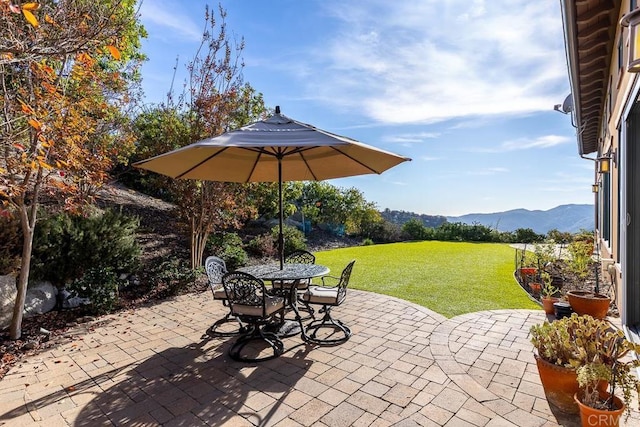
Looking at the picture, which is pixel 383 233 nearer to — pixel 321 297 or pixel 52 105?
pixel 321 297

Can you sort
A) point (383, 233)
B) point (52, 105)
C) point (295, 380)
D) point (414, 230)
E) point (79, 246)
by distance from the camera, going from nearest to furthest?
point (295, 380)
point (52, 105)
point (79, 246)
point (383, 233)
point (414, 230)

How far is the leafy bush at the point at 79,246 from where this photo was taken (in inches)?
198

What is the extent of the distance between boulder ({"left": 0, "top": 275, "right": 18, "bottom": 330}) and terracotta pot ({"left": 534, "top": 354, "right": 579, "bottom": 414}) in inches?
236

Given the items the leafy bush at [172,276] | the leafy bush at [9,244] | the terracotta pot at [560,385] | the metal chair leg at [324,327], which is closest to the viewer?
the terracotta pot at [560,385]

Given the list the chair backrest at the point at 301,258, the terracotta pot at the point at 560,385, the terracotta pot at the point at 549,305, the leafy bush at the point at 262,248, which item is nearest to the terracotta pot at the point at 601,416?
the terracotta pot at the point at 560,385

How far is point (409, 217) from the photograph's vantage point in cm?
1953

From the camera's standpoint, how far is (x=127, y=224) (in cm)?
611

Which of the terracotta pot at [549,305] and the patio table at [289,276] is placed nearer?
the patio table at [289,276]

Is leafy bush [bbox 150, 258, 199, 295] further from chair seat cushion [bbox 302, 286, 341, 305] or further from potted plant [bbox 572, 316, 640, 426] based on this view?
potted plant [bbox 572, 316, 640, 426]

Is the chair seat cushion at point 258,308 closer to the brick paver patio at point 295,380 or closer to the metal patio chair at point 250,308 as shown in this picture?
the metal patio chair at point 250,308

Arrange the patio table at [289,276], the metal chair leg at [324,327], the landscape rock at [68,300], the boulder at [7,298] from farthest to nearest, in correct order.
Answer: the landscape rock at [68,300] → the boulder at [7,298] → the metal chair leg at [324,327] → the patio table at [289,276]

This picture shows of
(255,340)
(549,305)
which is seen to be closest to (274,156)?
(255,340)

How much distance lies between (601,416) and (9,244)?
6.55 metres

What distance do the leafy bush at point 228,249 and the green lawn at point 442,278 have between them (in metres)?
2.33
